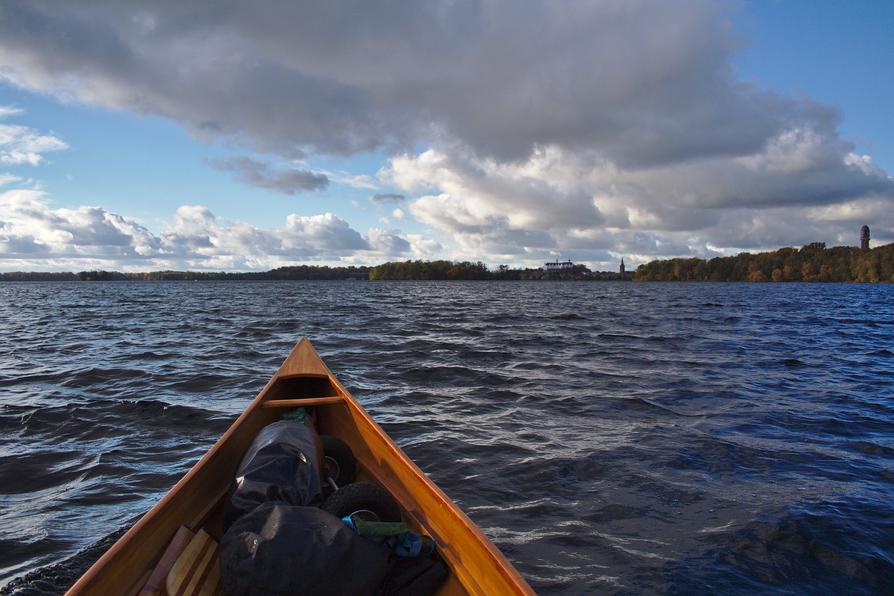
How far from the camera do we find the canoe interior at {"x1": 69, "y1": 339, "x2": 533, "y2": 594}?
3113mm

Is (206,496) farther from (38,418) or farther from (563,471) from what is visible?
(38,418)

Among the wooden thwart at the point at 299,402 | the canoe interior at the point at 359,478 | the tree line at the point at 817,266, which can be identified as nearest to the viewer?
the canoe interior at the point at 359,478

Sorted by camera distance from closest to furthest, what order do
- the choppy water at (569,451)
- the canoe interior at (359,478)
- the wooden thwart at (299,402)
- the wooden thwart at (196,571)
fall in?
the canoe interior at (359,478), the wooden thwart at (196,571), the choppy water at (569,451), the wooden thwart at (299,402)

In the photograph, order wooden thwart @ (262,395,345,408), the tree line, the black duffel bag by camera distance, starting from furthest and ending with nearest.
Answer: the tree line
wooden thwart @ (262,395,345,408)
the black duffel bag

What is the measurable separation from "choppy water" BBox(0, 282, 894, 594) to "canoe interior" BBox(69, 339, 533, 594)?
1099mm

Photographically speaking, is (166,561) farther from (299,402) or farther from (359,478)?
(299,402)

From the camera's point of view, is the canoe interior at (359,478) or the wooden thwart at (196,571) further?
the wooden thwart at (196,571)

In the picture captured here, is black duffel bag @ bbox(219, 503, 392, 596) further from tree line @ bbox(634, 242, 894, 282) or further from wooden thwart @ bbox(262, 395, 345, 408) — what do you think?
tree line @ bbox(634, 242, 894, 282)

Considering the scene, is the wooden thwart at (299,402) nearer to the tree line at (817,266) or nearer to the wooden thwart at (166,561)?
the wooden thwart at (166,561)

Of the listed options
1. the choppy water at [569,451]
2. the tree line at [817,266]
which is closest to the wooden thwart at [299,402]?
the choppy water at [569,451]

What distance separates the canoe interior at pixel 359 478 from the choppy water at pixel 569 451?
1.10 meters

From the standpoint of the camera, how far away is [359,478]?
592cm

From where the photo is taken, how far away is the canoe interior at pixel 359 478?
3.11 metres

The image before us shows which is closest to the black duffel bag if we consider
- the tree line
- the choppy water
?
the choppy water
